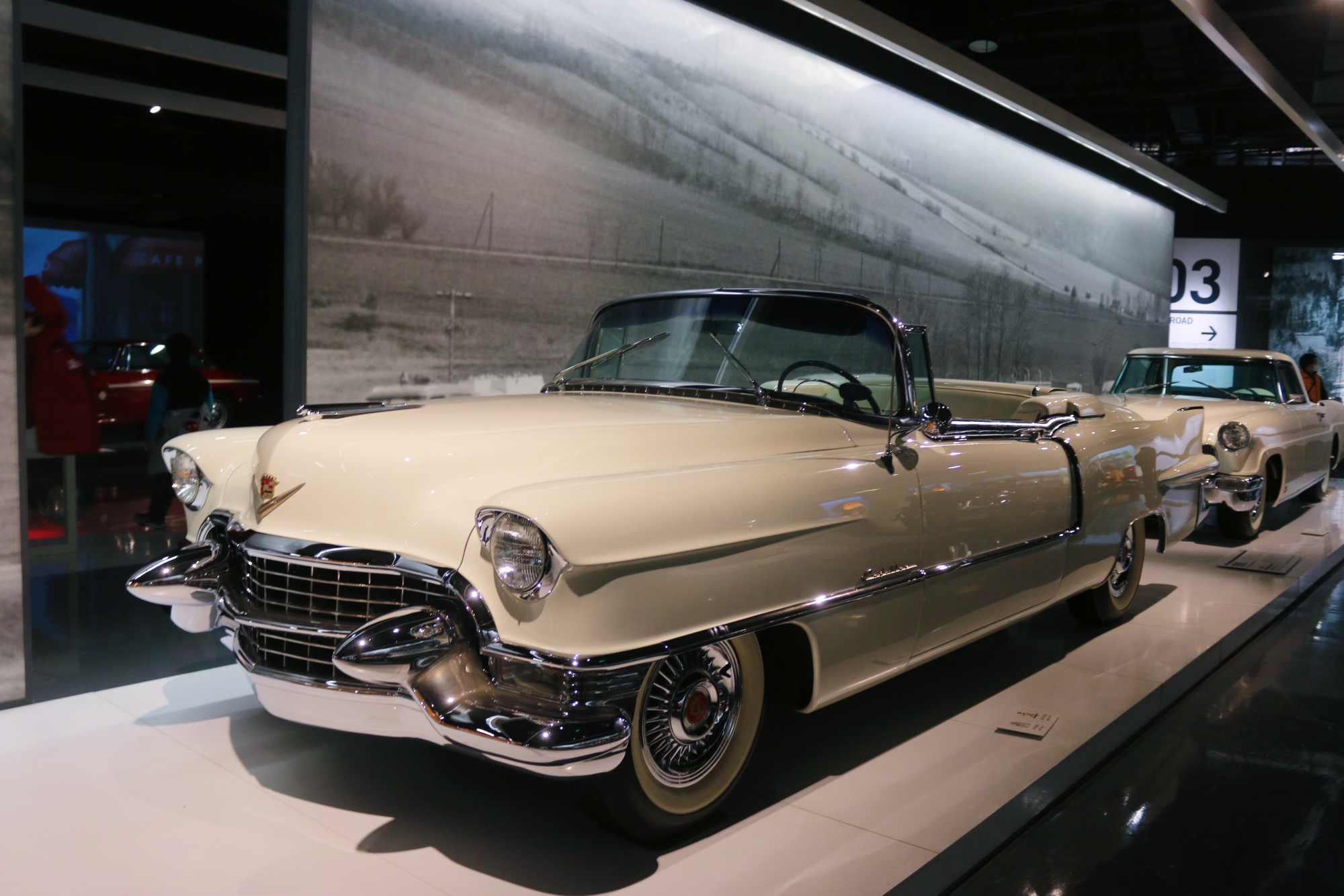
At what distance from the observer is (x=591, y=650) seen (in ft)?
6.91

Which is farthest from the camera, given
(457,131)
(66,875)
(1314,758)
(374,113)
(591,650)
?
(457,131)

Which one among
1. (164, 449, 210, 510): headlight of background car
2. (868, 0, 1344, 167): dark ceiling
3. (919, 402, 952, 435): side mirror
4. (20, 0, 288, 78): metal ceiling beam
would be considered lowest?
(164, 449, 210, 510): headlight of background car

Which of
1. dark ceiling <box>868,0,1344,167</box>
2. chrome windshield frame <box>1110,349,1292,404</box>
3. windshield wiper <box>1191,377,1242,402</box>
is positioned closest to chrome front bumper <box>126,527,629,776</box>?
chrome windshield frame <box>1110,349,1292,404</box>

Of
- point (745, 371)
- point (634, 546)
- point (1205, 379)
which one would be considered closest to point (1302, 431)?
point (1205, 379)

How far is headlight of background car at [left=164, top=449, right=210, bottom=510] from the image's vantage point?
3260 mm

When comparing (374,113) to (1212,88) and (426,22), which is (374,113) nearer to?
(426,22)

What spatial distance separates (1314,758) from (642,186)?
14.6 ft

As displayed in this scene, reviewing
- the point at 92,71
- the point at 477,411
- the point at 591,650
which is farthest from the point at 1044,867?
the point at 92,71

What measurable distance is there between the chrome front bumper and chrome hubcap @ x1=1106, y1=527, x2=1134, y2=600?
11.5ft

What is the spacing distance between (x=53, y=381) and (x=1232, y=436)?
24.5 ft

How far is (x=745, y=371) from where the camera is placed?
3.35 m

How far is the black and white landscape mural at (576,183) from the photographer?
4500 millimetres

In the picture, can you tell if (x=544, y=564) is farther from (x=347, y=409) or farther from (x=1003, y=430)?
(x=1003, y=430)

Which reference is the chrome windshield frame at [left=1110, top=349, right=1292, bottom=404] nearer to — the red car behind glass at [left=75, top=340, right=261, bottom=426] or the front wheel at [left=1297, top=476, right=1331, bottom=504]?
the front wheel at [left=1297, top=476, right=1331, bottom=504]
